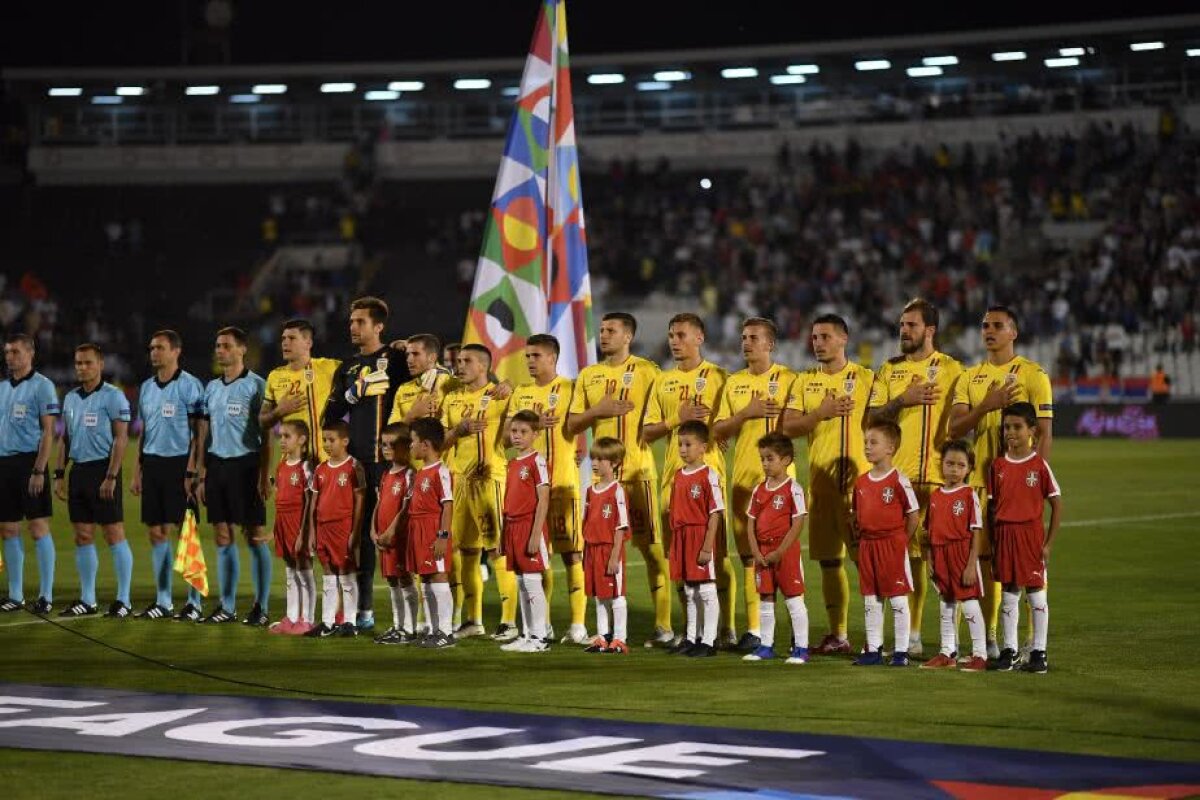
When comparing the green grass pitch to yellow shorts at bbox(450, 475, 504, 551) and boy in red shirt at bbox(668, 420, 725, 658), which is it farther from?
yellow shorts at bbox(450, 475, 504, 551)

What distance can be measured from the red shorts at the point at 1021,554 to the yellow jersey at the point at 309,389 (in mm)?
5189

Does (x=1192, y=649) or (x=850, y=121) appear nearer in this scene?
(x=1192, y=649)

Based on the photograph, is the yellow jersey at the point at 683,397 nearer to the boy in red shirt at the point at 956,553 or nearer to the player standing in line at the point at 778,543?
the player standing in line at the point at 778,543

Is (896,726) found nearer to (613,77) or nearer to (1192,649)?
(1192,649)

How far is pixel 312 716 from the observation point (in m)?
9.16

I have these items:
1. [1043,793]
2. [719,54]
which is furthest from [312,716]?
[719,54]

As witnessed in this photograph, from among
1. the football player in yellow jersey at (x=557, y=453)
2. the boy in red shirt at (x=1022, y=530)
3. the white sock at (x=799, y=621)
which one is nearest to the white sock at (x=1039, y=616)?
the boy in red shirt at (x=1022, y=530)

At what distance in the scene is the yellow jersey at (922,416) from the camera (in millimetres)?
11375

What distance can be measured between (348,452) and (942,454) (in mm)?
4520

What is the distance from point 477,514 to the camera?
41.4 ft

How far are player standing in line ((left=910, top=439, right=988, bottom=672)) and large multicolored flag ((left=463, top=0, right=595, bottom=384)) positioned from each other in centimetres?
518

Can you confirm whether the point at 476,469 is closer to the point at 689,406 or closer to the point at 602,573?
the point at 602,573

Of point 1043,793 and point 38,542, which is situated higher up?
point 38,542

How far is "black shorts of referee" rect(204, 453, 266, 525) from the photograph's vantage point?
1346 cm
